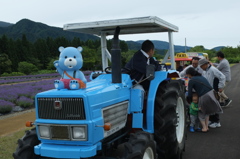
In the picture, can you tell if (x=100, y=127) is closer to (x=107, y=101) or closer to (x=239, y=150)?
(x=107, y=101)

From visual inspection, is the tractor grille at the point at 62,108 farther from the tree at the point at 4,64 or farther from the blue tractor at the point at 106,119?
the tree at the point at 4,64

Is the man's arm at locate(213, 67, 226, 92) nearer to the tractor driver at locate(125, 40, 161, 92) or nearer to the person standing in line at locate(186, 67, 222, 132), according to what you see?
the person standing in line at locate(186, 67, 222, 132)

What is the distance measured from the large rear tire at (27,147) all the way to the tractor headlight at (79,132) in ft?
2.64

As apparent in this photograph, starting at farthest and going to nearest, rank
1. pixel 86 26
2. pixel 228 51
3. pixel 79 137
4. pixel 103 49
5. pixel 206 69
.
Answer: pixel 228 51 → pixel 206 69 → pixel 103 49 → pixel 86 26 → pixel 79 137

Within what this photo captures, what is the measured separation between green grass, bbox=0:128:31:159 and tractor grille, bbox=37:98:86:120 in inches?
91.8

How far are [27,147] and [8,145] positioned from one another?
2617 mm

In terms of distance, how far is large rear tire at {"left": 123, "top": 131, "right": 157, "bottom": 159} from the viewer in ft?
11.5

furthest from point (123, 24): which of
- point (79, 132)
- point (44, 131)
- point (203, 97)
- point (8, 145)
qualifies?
point (8, 145)

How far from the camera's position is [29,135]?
4012 millimetres

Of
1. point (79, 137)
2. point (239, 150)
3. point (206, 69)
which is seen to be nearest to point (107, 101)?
point (79, 137)

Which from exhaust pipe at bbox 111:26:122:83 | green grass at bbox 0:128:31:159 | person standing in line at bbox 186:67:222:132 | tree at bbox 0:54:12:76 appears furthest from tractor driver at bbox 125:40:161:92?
tree at bbox 0:54:12:76

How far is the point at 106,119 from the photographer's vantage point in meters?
3.81

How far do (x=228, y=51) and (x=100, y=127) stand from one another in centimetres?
9948

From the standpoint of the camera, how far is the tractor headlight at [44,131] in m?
3.59
